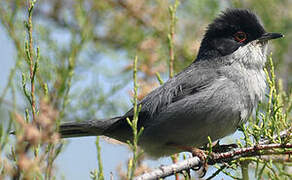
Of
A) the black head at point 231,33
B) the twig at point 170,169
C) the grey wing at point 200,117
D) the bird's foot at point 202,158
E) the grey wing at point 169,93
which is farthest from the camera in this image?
the black head at point 231,33

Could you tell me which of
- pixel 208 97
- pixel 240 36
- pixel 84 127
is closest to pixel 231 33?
pixel 240 36

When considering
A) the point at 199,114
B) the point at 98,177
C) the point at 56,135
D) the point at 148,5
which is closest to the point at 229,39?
the point at 199,114

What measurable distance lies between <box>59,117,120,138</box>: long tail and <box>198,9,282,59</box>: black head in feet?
5.05

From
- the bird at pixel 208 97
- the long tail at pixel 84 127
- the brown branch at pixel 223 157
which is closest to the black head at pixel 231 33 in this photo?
the bird at pixel 208 97

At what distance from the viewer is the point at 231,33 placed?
5.02 metres

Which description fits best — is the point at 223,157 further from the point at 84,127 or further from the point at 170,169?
the point at 84,127

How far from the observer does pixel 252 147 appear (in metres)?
3.24

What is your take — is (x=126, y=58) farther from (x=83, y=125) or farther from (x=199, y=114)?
(x=199, y=114)

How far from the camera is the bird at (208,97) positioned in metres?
4.16

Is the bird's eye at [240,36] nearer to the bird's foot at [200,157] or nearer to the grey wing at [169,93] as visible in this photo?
the grey wing at [169,93]

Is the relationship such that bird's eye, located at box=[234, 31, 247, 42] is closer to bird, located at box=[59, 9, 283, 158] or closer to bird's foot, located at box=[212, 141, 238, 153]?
bird, located at box=[59, 9, 283, 158]

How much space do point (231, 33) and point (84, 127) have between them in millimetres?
2213

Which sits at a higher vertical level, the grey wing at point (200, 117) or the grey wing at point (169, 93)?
the grey wing at point (169, 93)

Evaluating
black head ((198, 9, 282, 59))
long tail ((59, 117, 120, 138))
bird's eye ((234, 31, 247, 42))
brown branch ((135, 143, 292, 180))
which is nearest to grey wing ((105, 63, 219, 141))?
long tail ((59, 117, 120, 138))
